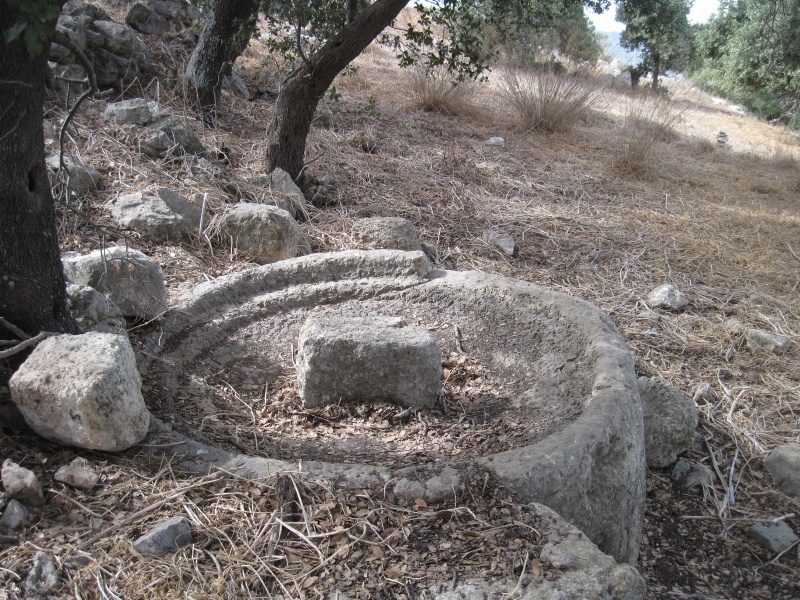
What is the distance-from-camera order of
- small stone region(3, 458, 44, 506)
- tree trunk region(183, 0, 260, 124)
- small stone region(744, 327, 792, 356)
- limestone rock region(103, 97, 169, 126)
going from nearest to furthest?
1. small stone region(3, 458, 44, 506)
2. small stone region(744, 327, 792, 356)
3. limestone rock region(103, 97, 169, 126)
4. tree trunk region(183, 0, 260, 124)

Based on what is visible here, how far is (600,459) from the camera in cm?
202

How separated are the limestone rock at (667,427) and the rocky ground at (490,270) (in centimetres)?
9

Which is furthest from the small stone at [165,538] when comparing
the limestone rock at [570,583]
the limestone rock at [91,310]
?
the limestone rock at [91,310]

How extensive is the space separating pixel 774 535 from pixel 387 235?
8.17 feet

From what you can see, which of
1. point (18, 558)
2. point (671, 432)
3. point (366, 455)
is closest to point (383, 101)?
point (671, 432)

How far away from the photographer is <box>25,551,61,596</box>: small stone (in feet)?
4.79

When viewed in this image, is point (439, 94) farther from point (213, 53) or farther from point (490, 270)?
point (490, 270)

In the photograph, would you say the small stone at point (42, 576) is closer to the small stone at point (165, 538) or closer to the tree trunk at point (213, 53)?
the small stone at point (165, 538)

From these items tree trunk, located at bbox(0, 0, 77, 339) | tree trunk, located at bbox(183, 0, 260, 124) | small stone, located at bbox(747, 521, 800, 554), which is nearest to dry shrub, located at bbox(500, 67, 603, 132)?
tree trunk, located at bbox(183, 0, 260, 124)

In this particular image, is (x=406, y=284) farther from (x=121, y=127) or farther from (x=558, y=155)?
(x=558, y=155)

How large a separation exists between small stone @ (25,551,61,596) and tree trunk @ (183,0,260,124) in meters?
4.74

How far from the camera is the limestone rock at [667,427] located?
3.04 meters

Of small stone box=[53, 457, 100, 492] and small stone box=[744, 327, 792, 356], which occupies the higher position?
small stone box=[53, 457, 100, 492]

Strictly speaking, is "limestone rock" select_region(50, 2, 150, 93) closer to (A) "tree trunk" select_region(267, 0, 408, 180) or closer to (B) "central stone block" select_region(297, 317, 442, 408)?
(A) "tree trunk" select_region(267, 0, 408, 180)
